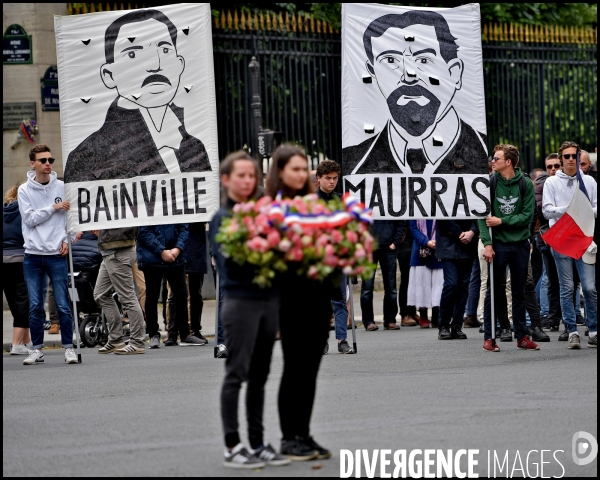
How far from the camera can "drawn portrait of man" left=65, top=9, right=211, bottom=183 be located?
12461 mm

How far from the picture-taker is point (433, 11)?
12820 millimetres

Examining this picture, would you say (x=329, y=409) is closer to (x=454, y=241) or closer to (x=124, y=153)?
(x=124, y=153)

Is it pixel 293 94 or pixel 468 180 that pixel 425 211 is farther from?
pixel 293 94

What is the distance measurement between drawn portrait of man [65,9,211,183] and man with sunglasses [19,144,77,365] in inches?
11.0

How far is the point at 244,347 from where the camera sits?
6.58 meters

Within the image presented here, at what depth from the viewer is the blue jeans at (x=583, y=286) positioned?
41.7 feet

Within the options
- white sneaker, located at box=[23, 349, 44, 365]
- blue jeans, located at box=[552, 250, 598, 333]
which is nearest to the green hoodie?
blue jeans, located at box=[552, 250, 598, 333]

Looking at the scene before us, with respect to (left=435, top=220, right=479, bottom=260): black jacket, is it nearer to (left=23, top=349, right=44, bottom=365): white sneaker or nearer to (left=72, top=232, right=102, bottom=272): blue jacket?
(left=72, top=232, right=102, bottom=272): blue jacket

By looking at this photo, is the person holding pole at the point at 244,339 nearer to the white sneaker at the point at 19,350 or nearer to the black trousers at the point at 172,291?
the black trousers at the point at 172,291

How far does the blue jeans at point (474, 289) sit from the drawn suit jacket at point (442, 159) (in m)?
2.75

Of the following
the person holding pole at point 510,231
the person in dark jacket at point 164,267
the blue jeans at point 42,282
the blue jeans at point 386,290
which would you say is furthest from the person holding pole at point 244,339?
the blue jeans at point 386,290

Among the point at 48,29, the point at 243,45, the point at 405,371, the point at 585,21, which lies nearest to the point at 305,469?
the point at 405,371

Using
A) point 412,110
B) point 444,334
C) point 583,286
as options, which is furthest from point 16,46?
point 583,286

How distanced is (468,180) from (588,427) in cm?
541
